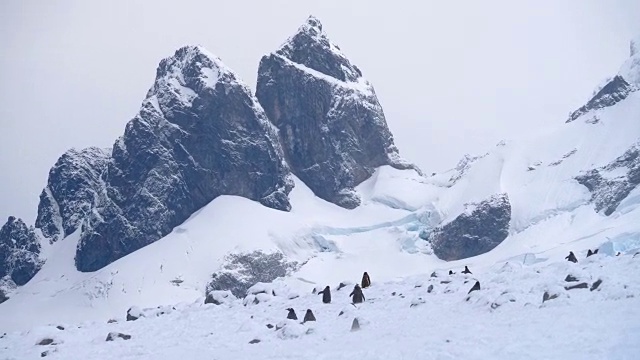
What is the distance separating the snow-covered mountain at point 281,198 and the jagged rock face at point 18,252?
Answer: 563 millimetres

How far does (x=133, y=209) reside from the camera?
173 metres

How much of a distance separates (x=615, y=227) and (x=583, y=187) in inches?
1195

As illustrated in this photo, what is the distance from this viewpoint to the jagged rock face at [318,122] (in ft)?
630

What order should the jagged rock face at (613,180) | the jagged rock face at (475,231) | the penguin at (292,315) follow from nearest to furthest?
the penguin at (292,315)
the jagged rock face at (613,180)
the jagged rock face at (475,231)

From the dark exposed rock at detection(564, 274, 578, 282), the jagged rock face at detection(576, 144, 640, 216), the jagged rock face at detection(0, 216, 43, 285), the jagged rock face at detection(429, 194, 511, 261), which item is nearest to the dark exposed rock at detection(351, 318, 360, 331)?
the dark exposed rock at detection(564, 274, 578, 282)

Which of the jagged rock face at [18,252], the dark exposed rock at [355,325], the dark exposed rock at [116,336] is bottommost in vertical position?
the dark exposed rock at [355,325]

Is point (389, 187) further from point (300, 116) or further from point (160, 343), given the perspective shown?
point (160, 343)

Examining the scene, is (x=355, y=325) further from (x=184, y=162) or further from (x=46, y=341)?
(x=184, y=162)

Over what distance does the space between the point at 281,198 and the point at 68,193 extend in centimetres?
4977

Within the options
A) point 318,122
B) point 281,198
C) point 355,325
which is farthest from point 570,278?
point 318,122

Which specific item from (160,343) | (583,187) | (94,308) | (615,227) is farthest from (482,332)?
(583,187)

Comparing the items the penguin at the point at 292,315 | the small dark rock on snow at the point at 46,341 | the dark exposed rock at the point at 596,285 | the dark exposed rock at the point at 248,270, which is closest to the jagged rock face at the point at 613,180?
the dark exposed rock at the point at 248,270

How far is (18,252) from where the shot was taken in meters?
180

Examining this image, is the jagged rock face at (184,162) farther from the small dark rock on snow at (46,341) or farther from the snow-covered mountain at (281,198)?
the small dark rock on snow at (46,341)
